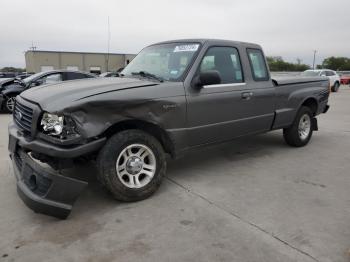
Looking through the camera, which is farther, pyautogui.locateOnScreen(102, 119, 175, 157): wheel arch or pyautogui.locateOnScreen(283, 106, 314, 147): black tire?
pyautogui.locateOnScreen(283, 106, 314, 147): black tire

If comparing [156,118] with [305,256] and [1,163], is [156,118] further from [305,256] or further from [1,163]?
[1,163]

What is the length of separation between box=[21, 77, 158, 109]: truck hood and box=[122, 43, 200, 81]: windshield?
0.40 meters

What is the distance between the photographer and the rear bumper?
3.25 m

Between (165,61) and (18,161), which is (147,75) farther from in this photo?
(18,161)

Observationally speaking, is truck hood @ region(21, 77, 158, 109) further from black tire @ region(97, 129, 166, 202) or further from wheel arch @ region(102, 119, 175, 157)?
black tire @ region(97, 129, 166, 202)

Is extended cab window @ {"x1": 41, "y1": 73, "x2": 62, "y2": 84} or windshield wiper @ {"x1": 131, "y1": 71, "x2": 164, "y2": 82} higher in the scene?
windshield wiper @ {"x1": 131, "y1": 71, "x2": 164, "y2": 82}

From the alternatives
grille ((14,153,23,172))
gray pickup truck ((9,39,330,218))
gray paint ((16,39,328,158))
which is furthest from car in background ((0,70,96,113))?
grille ((14,153,23,172))

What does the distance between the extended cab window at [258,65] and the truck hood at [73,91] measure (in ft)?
6.38

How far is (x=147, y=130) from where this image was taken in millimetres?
4109

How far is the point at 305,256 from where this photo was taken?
112 inches

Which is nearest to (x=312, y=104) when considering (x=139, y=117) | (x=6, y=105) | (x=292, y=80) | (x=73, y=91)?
(x=292, y=80)

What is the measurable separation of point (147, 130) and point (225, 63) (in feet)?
5.40

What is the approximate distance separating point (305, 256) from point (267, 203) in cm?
108

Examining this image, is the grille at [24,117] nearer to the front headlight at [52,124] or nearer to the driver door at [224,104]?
the front headlight at [52,124]
